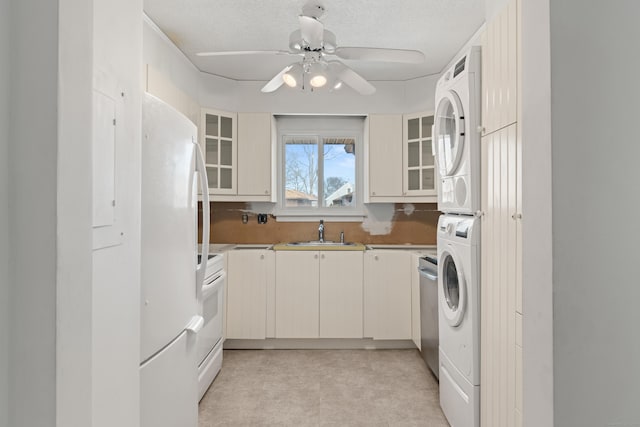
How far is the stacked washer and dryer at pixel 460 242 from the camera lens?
1821 millimetres

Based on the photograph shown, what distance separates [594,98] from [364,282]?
2841 mm

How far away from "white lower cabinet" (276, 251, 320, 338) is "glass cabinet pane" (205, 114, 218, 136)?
129 centimetres

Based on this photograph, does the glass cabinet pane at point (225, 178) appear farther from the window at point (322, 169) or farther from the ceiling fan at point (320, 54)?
the ceiling fan at point (320, 54)

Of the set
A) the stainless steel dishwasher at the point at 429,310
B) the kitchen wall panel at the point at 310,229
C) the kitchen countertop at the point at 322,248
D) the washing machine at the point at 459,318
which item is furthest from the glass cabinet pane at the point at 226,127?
the washing machine at the point at 459,318

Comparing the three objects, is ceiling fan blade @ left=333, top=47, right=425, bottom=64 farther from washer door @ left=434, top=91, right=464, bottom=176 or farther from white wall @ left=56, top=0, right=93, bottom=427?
white wall @ left=56, top=0, right=93, bottom=427

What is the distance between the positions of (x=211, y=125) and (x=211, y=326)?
6.01ft

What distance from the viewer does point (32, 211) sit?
60 centimetres

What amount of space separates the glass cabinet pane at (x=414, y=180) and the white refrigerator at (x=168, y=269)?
2.22 meters

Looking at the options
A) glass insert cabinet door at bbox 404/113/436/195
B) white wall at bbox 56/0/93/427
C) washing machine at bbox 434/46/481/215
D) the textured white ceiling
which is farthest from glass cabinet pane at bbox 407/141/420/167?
white wall at bbox 56/0/93/427

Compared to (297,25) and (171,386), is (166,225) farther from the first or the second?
(297,25)

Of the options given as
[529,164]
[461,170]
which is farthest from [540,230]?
[461,170]

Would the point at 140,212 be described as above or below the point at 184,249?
above

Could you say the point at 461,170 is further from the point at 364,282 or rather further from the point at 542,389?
the point at 364,282

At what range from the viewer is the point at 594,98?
2.23 feet
